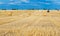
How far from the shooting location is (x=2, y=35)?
28.8 feet

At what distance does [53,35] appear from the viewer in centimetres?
899

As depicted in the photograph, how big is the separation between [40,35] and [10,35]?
143 cm

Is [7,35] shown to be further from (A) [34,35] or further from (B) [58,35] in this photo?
(B) [58,35]

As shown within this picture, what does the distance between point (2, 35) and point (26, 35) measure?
113cm

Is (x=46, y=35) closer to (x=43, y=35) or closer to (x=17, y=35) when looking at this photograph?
(x=43, y=35)

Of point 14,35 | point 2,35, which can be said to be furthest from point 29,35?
point 2,35

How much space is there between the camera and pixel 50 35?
354 inches

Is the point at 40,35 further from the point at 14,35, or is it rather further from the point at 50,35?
the point at 14,35

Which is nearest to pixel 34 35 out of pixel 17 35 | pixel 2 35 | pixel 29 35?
pixel 29 35

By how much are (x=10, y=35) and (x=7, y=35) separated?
143 millimetres

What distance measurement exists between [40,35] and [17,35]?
1.10 metres

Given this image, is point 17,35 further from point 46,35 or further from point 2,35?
point 46,35

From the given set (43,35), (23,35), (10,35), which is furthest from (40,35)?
(10,35)

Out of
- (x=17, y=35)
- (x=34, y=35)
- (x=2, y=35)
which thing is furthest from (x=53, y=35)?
(x=2, y=35)
